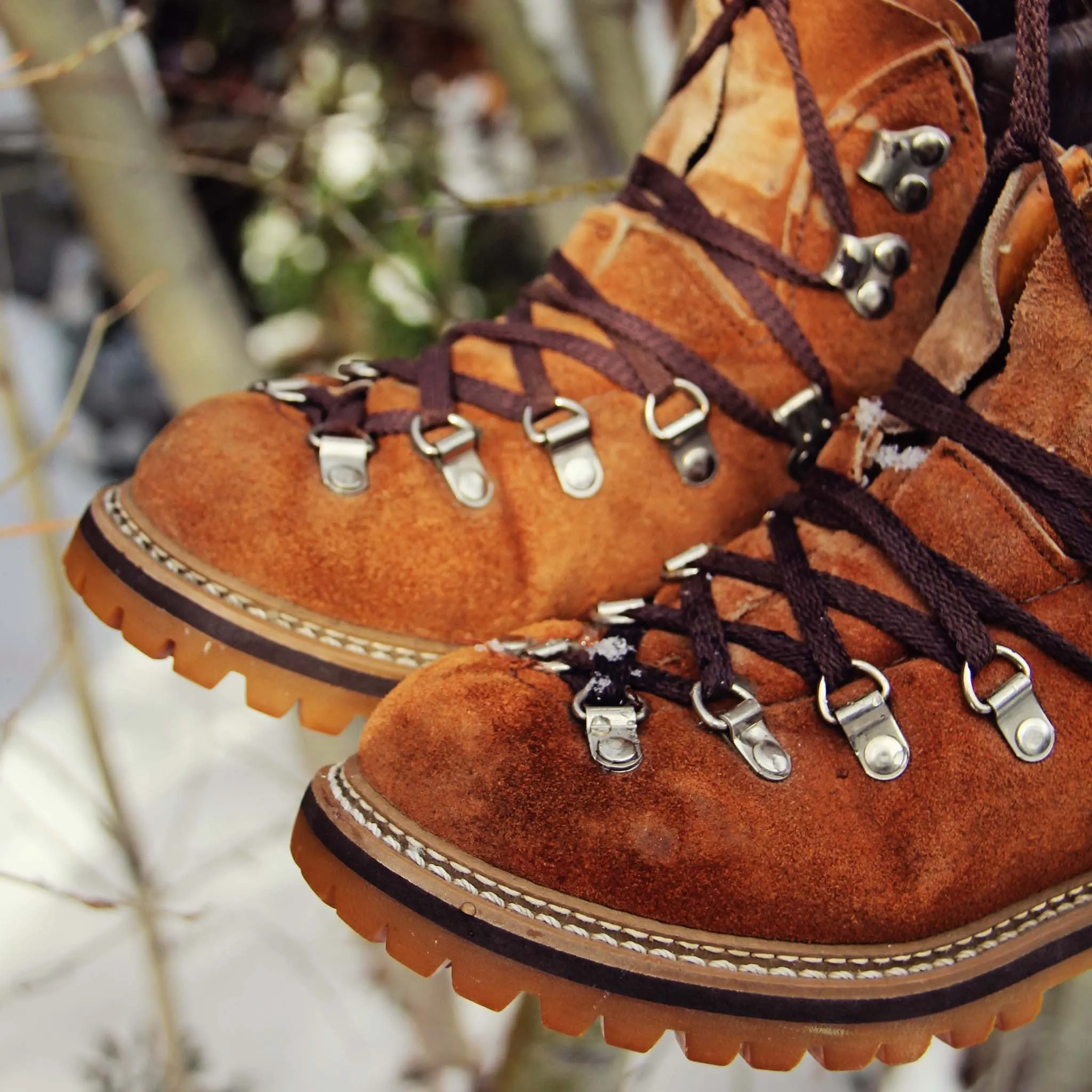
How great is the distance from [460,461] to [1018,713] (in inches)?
20.9

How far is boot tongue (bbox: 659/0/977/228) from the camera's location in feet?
3.37

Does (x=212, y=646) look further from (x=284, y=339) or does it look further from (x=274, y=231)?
(x=284, y=339)

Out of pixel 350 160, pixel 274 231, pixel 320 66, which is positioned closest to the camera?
pixel 350 160

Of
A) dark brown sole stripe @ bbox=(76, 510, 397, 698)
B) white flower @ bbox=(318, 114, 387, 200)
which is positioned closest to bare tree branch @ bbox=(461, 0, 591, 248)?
white flower @ bbox=(318, 114, 387, 200)

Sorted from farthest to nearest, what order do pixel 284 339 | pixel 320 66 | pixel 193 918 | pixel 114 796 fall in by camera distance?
pixel 284 339, pixel 320 66, pixel 114 796, pixel 193 918

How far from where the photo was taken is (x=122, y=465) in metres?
3.26

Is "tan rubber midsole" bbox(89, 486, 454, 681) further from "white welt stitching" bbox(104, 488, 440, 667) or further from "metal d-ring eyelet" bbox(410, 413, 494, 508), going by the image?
"metal d-ring eyelet" bbox(410, 413, 494, 508)

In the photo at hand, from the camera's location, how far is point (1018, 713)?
834mm

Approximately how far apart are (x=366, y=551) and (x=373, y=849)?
11.7 inches

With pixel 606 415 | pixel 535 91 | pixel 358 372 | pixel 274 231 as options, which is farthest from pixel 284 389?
pixel 274 231

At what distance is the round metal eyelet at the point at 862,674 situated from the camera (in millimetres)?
841

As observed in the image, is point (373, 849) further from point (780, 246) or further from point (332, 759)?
point (332, 759)

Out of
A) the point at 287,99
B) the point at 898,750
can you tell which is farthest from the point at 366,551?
the point at 287,99

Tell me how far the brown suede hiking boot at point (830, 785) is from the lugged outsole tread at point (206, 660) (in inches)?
5.1
